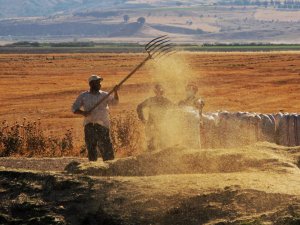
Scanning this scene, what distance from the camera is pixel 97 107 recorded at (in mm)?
8891

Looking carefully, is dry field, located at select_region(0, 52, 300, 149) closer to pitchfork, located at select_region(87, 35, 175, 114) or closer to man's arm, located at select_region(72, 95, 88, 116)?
pitchfork, located at select_region(87, 35, 175, 114)

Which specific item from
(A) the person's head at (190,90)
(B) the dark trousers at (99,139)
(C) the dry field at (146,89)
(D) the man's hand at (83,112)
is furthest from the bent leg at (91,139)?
(A) the person's head at (190,90)

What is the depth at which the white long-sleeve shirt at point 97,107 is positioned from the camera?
8.91 metres

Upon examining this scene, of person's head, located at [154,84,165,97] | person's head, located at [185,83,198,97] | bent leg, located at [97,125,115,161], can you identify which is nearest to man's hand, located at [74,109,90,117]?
bent leg, located at [97,125,115,161]

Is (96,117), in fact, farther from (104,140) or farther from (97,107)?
(104,140)

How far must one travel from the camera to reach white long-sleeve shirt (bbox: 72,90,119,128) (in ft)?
29.2

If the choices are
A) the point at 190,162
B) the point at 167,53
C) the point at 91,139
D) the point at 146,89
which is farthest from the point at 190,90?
the point at 146,89

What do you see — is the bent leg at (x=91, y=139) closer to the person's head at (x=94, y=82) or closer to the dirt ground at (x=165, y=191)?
the person's head at (x=94, y=82)

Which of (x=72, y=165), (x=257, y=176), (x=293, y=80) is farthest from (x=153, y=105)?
(x=293, y=80)

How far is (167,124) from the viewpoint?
9.68 m

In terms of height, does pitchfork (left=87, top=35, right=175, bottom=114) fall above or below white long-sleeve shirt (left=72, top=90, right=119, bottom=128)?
above

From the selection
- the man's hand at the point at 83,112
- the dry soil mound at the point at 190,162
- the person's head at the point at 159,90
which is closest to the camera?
the dry soil mound at the point at 190,162

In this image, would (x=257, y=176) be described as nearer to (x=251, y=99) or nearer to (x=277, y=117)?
(x=277, y=117)

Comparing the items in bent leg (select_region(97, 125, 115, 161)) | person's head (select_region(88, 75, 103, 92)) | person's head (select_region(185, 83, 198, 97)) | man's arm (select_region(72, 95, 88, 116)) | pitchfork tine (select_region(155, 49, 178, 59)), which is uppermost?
pitchfork tine (select_region(155, 49, 178, 59))
